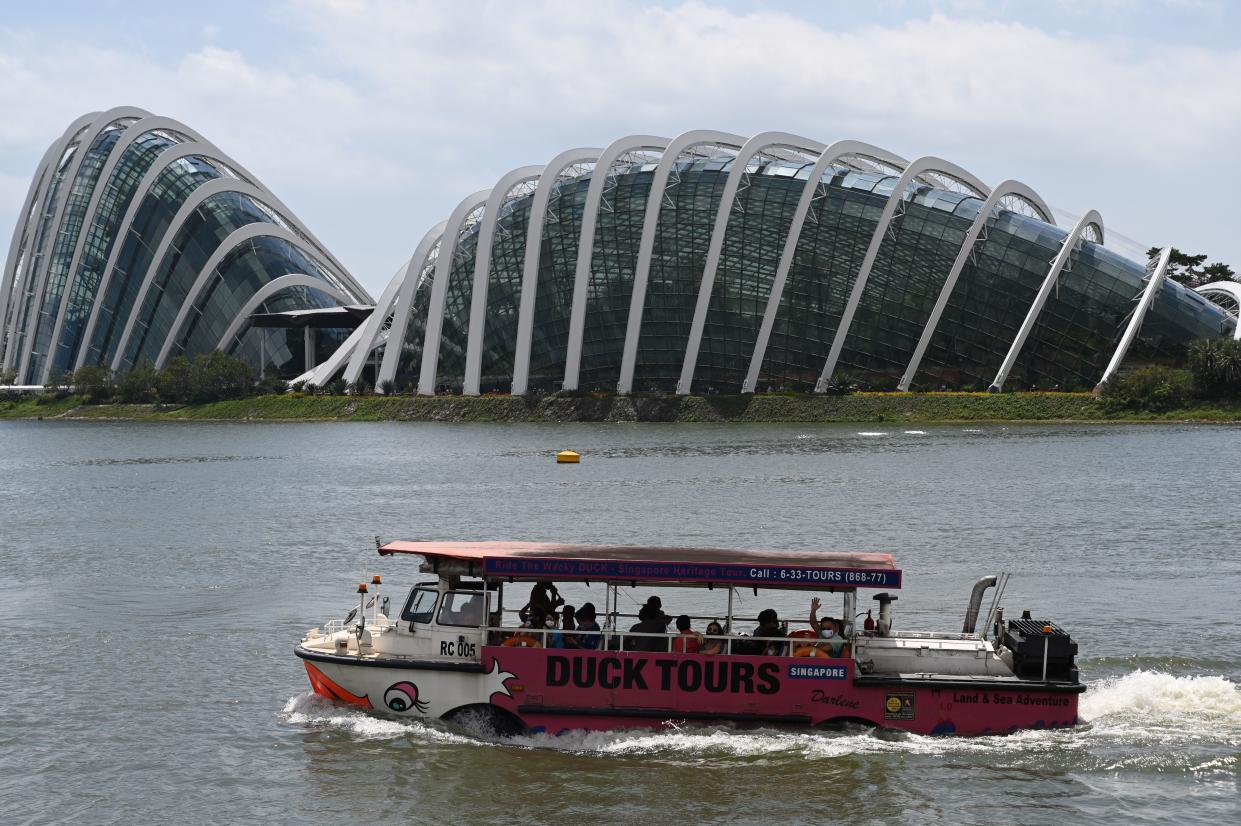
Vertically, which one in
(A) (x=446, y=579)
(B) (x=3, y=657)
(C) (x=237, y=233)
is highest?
(C) (x=237, y=233)

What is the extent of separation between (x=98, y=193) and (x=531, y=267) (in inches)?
2267

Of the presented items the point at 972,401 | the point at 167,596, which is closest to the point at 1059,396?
the point at 972,401

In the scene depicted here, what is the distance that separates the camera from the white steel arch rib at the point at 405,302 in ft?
388

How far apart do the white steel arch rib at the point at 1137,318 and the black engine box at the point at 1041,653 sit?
79.3 meters

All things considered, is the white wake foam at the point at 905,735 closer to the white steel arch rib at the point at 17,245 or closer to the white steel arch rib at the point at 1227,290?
the white steel arch rib at the point at 1227,290

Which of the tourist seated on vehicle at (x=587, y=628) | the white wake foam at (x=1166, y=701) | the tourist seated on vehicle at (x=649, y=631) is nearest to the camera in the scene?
the tourist seated on vehicle at (x=649, y=631)

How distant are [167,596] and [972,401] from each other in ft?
239

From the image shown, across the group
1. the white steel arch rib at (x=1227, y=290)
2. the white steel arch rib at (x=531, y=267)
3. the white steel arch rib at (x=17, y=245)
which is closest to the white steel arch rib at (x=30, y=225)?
the white steel arch rib at (x=17, y=245)

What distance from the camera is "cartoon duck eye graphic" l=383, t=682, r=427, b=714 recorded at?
21.6 m

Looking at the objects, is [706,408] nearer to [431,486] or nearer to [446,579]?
[431,486]

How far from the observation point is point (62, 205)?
148 m

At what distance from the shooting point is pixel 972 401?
3841 inches

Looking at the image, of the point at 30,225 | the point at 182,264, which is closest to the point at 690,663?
the point at 182,264

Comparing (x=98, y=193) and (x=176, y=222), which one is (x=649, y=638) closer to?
(x=176, y=222)
